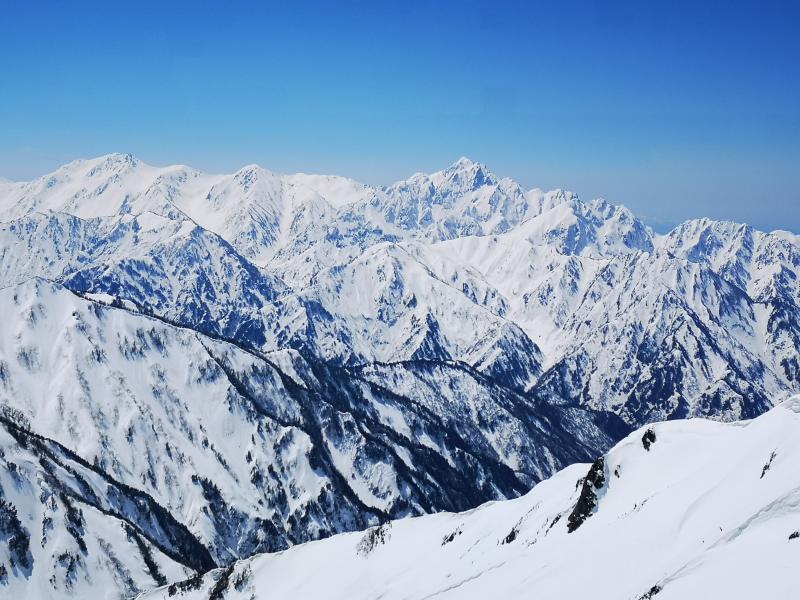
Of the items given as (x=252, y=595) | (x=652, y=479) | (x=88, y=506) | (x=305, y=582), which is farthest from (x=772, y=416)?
(x=88, y=506)

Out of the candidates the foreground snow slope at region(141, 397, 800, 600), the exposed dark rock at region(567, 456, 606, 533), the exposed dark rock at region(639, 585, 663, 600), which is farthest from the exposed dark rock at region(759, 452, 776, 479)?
the exposed dark rock at region(567, 456, 606, 533)

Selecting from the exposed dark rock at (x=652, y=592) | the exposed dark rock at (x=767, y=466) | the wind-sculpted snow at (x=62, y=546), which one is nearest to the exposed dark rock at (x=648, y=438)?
the exposed dark rock at (x=767, y=466)

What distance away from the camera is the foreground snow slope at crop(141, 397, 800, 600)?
40.3 metres

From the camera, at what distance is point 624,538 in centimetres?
5544

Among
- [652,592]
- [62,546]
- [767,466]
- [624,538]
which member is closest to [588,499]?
[624,538]

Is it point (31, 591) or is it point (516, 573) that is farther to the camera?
point (31, 591)

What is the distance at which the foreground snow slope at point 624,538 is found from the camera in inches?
1588

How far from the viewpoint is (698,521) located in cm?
5016

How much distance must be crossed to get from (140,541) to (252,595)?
3324 inches

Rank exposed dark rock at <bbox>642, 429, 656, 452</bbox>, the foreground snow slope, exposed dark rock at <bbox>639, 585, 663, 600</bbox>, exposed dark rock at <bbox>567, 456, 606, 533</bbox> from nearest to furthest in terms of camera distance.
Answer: exposed dark rock at <bbox>639, 585, 663, 600</bbox> → the foreground snow slope → exposed dark rock at <bbox>567, 456, 606, 533</bbox> → exposed dark rock at <bbox>642, 429, 656, 452</bbox>

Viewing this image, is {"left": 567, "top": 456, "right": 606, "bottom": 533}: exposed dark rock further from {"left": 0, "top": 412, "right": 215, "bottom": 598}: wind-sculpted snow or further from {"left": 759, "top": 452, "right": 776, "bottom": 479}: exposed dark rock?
{"left": 0, "top": 412, "right": 215, "bottom": 598}: wind-sculpted snow

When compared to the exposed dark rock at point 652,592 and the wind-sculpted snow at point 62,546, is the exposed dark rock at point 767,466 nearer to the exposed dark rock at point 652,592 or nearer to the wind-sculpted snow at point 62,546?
the exposed dark rock at point 652,592

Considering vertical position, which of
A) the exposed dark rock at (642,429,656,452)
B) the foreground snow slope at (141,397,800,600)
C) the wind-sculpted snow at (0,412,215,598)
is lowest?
the foreground snow slope at (141,397,800,600)

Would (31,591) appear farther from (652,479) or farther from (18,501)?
(652,479)
